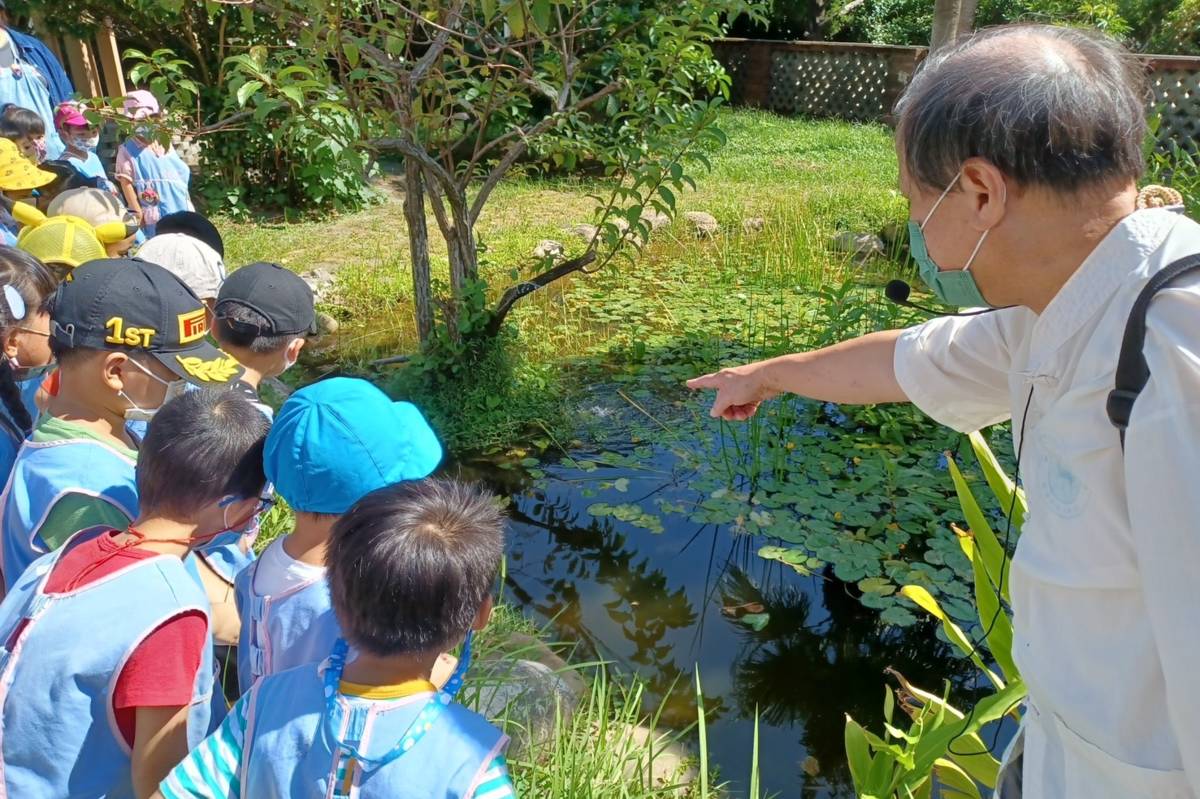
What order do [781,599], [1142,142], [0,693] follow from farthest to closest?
[781,599] → [0,693] → [1142,142]

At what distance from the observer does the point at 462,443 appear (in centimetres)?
445

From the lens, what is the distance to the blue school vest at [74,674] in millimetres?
1396

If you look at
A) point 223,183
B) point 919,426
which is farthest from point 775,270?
point 223,183

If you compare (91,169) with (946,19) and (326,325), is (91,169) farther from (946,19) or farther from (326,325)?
(946,19)

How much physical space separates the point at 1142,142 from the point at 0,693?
1728mm

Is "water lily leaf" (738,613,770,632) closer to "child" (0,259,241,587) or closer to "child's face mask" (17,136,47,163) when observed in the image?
"child" (0,259,241,587)

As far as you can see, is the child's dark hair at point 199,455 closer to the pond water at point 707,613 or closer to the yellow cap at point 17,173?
the pond water at point 707,613

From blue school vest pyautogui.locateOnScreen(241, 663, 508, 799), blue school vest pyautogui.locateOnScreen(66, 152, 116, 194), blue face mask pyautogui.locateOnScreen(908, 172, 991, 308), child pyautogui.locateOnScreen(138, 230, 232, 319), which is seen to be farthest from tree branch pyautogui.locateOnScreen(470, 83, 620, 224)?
blue school vest pyautogui.locateOnScreen(241, 663, 508, 799)

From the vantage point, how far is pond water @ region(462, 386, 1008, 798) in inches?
118

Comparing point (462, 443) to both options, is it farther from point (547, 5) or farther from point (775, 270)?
point (775, 270)

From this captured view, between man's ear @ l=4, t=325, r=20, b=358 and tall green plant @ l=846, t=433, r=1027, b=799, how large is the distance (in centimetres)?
217

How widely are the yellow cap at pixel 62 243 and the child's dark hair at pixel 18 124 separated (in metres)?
1.99

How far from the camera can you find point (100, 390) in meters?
1.96

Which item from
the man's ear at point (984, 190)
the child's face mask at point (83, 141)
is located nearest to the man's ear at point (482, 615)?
the man's ear at point (984, 190)
